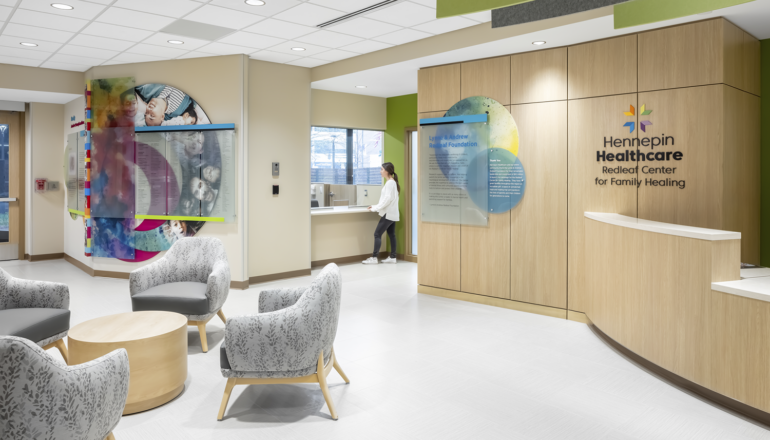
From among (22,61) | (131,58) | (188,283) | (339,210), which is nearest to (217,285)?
(188,283)

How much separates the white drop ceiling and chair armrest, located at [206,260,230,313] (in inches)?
94.6

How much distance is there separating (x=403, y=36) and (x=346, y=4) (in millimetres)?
1198

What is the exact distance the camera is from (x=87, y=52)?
21.9 feet

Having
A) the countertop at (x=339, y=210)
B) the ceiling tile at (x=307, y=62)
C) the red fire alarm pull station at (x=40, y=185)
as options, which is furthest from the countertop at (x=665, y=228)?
the red fire alarm pull station at (x=40, y=185)

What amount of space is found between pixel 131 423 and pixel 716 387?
3684 millimetres

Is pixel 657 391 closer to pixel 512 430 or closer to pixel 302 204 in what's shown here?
pixel 512 430

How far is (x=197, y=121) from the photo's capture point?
6977mm

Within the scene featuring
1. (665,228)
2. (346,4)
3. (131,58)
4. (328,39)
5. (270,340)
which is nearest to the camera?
(270,340)

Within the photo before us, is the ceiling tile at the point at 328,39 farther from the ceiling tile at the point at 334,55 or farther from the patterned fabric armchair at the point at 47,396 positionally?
the patterned fabric armchair at the point at 47,396

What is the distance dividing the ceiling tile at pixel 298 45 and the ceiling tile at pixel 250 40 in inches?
4.7

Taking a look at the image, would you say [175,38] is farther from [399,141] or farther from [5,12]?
[399,141]

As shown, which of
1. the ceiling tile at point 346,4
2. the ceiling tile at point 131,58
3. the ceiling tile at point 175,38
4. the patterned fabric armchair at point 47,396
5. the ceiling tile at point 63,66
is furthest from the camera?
the ceiling tile at point 63,66

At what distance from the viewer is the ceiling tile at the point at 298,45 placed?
20.2ft

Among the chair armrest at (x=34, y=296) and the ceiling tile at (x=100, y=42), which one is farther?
the ceiling tile at (x=100, y=42)
